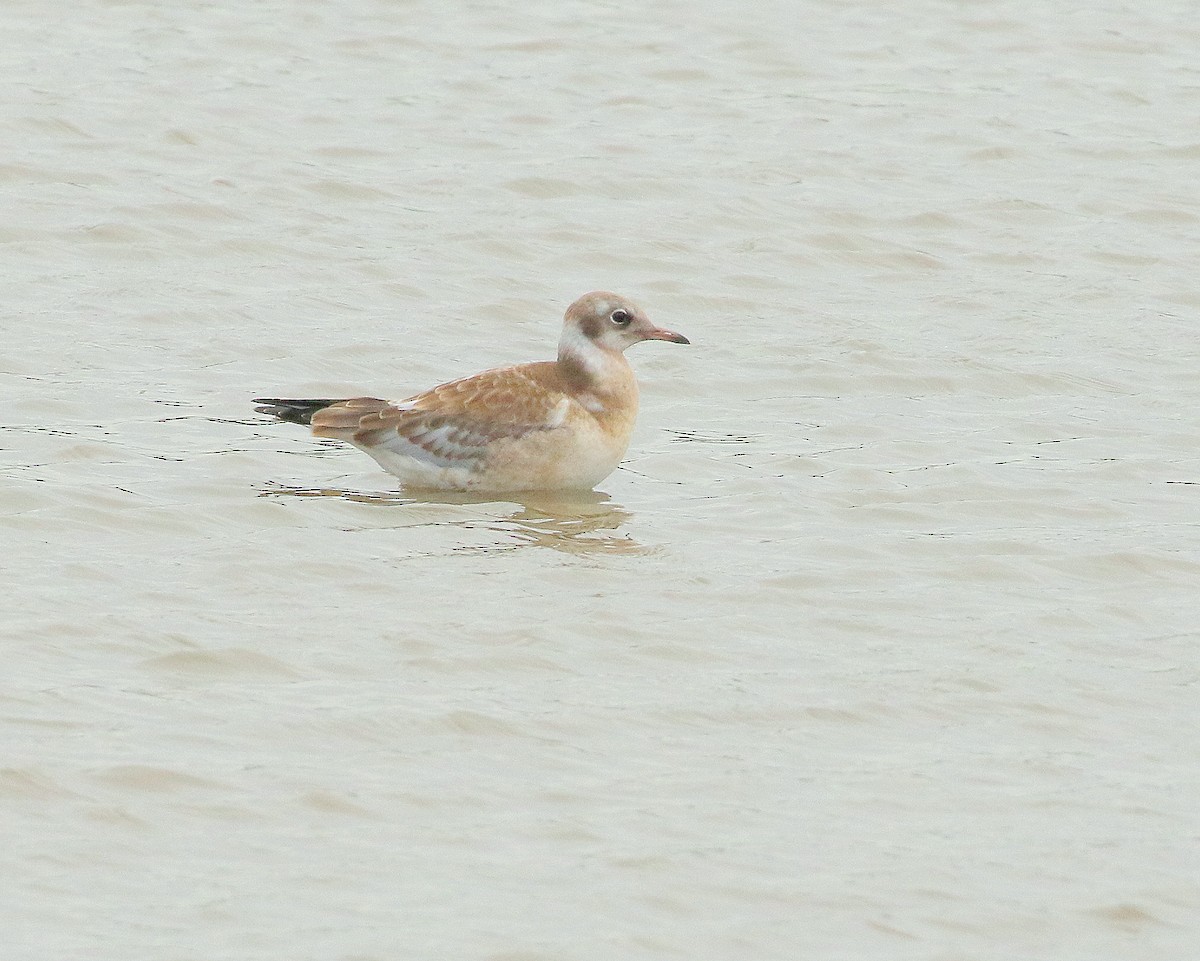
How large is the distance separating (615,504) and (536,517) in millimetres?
484

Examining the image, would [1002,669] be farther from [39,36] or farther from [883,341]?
[39,36]

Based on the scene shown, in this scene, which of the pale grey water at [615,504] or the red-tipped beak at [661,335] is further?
→ the red-tipped beak at [661,335]

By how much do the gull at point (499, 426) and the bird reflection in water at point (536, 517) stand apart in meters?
0.08

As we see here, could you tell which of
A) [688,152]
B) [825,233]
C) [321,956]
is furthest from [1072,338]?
[321,956]

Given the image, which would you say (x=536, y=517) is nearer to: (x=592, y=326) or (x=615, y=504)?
(x=615, y=504)

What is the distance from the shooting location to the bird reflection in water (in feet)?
38.8

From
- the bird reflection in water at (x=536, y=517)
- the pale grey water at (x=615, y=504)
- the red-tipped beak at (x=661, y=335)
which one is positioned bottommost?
the bird reflection in water at (x=536, y=517)

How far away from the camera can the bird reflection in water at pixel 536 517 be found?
1181cm

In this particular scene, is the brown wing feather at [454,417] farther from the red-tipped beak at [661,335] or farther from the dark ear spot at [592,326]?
the red-tipped beak at [661,335]

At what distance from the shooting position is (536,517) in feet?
41.4

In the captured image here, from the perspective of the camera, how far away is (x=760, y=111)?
71.2ft

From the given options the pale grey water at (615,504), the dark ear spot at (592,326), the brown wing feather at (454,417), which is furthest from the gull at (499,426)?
the pale grey water at (615,504)

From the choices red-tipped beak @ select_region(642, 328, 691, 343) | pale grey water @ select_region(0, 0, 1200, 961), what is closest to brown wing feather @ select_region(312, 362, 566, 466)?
pale grey water @ select_region(0, 0, 1200, 961)

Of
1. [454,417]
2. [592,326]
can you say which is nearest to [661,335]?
[592,326]
